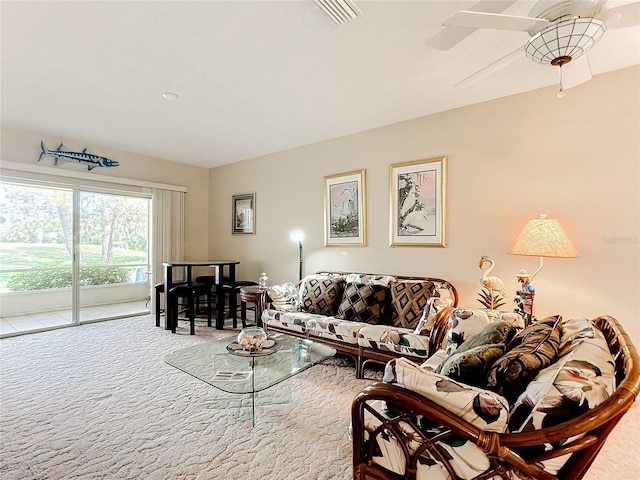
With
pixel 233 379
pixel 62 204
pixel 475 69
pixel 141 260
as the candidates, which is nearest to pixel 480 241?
pixel 475 69

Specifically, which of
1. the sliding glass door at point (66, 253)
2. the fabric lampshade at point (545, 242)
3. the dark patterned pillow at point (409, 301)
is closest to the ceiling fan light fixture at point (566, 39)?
the fabric lampshade at point (545, 242)

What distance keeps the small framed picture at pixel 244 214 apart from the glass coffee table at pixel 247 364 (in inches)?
112

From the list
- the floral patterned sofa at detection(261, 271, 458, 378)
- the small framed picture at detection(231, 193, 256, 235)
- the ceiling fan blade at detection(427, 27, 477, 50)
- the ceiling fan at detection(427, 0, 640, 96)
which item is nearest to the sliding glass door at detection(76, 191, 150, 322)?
the small framed picture at detection(231, 193, 256, 235)

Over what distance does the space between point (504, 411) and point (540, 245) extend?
1801 mm

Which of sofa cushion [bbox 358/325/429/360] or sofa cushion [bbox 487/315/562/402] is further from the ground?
sofa cushion [bbox 487/315/562/402]

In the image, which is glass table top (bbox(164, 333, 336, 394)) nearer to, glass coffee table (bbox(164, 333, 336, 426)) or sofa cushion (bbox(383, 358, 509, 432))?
glass coffee table (bbox(164, 333, 336, 426))

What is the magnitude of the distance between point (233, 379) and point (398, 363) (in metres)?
1.30

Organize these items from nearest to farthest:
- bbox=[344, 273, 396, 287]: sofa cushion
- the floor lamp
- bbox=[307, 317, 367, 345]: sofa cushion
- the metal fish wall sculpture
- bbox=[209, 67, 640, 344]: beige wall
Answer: bbox=[209, 67, 640, 344]: beige wall < bbox=[307, 317, 367, 345]: sofa cushion < bbox=[344, 273, 396, 287]: sofa cushion < the metal fish wall sculpture < the floor lamp

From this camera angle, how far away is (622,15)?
5.08 feet

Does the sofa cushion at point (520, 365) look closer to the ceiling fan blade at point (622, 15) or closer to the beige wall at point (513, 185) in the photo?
the ceiling fan blade at point (622, 15)

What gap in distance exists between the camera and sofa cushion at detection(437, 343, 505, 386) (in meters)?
1.25

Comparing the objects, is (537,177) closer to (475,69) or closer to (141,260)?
(475,69)

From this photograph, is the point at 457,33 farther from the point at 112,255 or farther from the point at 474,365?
the point at 112,255

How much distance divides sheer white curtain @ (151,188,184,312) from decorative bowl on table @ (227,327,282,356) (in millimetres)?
3190
